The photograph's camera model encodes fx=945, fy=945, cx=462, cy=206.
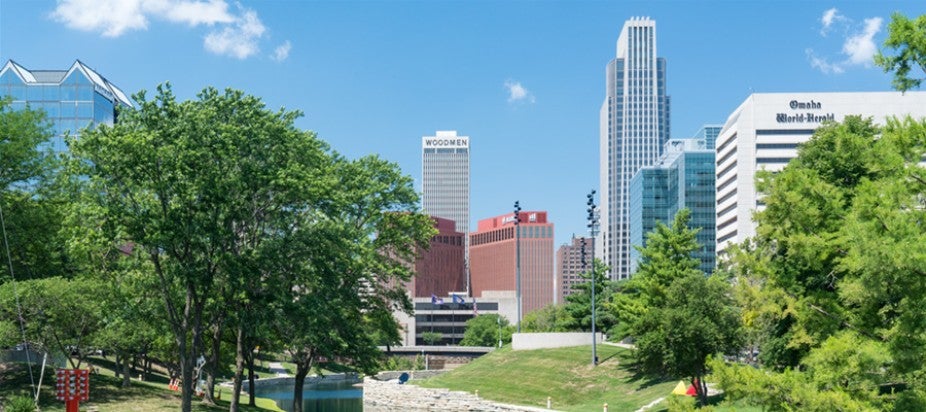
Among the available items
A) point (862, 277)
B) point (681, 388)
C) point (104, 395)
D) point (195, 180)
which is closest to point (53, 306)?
point (104, 395)

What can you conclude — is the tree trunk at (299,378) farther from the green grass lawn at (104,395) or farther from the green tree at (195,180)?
the green tree at (195,180)

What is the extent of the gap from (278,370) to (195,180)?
14662cm

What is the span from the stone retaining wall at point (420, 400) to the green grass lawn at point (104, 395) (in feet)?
76.3

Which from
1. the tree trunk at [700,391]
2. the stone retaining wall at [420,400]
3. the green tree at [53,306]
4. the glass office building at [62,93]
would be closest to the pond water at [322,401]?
the stone retaining wall at [420,400]

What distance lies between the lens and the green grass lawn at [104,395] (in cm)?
4725

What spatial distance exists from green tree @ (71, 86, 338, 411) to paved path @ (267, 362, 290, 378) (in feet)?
426

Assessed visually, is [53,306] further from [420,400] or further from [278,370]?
[278,370]

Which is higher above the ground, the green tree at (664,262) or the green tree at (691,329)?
the green tree at (664,262)

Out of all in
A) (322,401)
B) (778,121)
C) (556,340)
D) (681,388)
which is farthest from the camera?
(778,121)

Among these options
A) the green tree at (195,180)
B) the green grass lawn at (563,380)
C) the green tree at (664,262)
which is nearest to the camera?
the green tree at (195,180)

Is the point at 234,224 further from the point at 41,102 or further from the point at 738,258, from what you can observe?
the point at 41,102

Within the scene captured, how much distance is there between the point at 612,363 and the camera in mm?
85188

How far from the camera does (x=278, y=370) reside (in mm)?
179500

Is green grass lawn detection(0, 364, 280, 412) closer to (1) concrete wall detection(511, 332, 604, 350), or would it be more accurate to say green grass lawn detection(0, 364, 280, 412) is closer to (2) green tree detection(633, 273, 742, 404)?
(2) green tree detection(633, 273, 742, 404)
